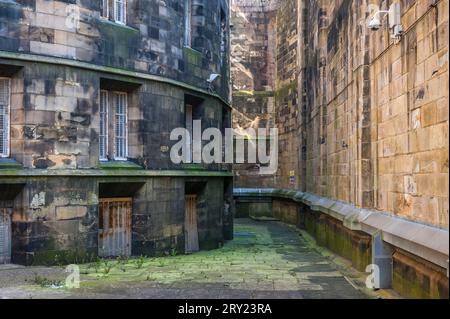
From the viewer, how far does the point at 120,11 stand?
11.9 metres

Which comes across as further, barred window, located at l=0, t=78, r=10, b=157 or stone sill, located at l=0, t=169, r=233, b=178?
barred window, located at l=0, t=78, r=10, b=157

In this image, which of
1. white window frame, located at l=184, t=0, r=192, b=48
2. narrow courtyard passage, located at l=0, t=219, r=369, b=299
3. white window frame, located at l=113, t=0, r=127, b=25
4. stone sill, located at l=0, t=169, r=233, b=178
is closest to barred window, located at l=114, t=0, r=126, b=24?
white window frame, located at l=113, t=0, r=127, b=25

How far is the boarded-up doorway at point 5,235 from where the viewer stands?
10.3m

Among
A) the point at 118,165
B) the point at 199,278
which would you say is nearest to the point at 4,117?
the point at 118,165

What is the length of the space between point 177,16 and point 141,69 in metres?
1.93

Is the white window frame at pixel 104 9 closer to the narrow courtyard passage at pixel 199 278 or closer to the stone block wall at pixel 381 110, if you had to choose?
the stone block wall at pixel 381 110

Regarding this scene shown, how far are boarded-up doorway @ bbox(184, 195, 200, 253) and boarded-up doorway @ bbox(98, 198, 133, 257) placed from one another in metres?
2.19

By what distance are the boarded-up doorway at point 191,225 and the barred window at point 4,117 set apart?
491cm

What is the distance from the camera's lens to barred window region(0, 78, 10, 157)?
33.7ft

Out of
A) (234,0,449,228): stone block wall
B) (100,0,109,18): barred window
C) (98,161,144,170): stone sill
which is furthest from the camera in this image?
(100,0,109,18): barred window

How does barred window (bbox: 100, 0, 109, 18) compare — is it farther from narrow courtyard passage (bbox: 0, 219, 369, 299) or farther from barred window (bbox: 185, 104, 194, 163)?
narrow courtyard passage (bbox: 0, 219, 369, 299)

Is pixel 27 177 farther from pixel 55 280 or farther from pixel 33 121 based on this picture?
pixel 55 280

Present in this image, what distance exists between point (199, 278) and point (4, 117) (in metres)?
4.79

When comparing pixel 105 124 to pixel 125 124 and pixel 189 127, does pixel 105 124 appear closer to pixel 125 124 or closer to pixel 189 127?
pixel 125 124
